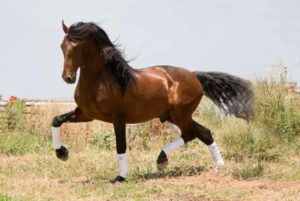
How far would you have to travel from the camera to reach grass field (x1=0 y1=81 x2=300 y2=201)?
Answer: 6.54 metres

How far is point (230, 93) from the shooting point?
346 inches

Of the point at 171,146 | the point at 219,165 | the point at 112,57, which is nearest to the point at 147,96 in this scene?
the point at 112,57

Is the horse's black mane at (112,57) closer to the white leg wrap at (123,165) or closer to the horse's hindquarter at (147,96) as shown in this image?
the horse's hindquarter at (147,96)

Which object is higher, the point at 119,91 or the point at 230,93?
the point at 119,91

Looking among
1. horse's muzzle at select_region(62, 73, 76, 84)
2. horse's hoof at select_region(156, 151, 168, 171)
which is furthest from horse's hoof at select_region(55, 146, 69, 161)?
horse's hoof at select_region(156, 151, 168, 171)

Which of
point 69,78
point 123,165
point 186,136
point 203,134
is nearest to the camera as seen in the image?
point 69,78

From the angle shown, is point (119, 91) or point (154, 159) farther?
point (154, 159)

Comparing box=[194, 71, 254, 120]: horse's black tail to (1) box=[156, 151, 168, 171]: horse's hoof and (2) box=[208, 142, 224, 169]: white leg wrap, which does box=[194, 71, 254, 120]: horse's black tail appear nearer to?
(2) box=[208, 142, 224, 169]: white leg wrap

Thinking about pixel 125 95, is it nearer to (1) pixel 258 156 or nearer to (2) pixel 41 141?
(1) pixel 258 156

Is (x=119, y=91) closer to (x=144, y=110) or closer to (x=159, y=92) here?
(x=144, y=110)

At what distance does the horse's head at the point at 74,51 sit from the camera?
682 cm

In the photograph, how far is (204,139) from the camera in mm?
8242

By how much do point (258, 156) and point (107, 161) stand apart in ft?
8.48

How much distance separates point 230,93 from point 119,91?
2.30m
